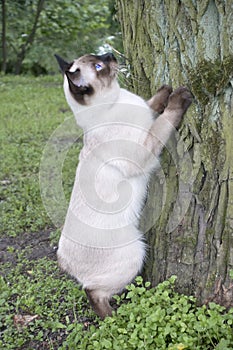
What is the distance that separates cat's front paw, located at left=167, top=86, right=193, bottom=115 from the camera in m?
2.77

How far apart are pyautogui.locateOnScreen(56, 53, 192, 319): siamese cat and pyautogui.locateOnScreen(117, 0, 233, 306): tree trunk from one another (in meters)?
0.12

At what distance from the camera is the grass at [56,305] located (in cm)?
264

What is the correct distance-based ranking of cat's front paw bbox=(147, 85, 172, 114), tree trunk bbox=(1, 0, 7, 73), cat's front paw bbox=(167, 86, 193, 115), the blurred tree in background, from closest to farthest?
cat's front paw bbox=(167, 86, 193, 115) → cat's front paw bbox=(147, 85, 172, 114) → tree trunk bbox=(1, 0, 7, 73) → the blurred tree in background

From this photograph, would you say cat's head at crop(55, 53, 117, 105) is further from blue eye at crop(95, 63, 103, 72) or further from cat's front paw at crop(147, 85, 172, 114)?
cat's front paw at crop(147, 85, 172, 114)

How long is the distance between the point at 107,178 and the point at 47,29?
10404 millimetres

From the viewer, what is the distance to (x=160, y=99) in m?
3.01

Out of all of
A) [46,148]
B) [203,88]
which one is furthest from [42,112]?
[203,88]

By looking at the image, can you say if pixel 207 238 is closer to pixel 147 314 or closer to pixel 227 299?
pixel 227 299

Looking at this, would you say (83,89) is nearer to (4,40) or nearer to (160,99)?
(160,99)

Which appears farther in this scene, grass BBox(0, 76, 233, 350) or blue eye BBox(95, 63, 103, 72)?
blue eye BBox(95, 63, 103, 72)

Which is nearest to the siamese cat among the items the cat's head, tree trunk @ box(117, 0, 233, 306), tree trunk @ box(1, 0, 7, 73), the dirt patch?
the cat's head

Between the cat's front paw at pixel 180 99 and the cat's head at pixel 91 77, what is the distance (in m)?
0.53

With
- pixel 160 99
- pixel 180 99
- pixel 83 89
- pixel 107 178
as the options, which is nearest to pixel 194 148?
pixel 180 99

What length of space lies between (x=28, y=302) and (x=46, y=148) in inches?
128
